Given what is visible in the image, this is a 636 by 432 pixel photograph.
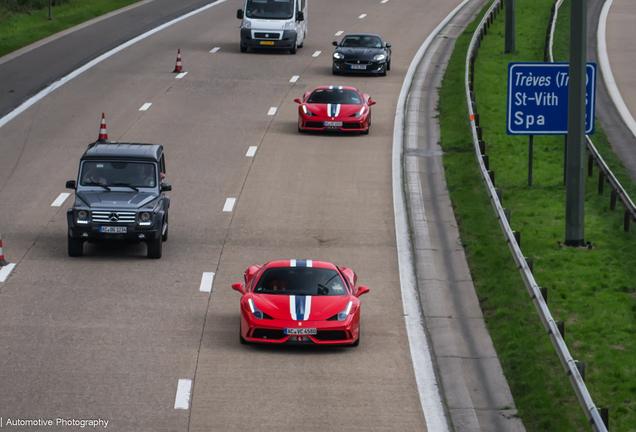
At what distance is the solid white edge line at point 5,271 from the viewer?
1728 cm

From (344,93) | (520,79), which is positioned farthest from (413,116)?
(520,79)

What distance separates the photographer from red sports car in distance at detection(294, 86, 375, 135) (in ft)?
98.2

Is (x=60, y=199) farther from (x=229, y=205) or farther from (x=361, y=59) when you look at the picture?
(x=361, y=59)

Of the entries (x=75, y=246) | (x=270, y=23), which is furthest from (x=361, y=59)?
(x=75, y=246)

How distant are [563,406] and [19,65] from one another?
30935 mm

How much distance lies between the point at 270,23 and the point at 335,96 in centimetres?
1248

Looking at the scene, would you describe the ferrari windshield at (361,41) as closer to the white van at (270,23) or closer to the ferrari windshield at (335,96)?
the white van at (270,23)

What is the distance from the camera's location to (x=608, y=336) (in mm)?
14219

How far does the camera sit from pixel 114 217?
1838cm

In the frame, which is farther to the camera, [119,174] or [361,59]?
[361,59]

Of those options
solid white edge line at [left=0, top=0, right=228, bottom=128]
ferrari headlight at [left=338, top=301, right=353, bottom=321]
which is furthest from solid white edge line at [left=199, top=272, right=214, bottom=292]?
solid white edge line at [left=0, top=0, right=228, bottom=128]

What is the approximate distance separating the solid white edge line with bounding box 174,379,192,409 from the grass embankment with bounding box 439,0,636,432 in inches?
151

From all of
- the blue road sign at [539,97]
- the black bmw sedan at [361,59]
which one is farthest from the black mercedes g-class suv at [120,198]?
the black bmw sedan at [361,59]

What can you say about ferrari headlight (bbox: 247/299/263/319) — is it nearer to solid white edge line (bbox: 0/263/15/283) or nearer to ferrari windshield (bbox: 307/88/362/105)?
solid white edge line (bbox: 0/263/15/283)
